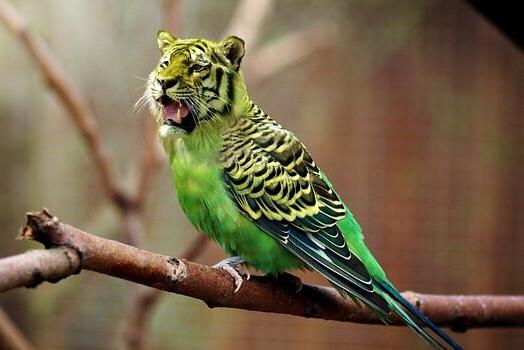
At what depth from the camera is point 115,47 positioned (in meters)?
3.03

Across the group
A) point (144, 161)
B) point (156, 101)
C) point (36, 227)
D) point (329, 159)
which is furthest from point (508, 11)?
point (329, 159)

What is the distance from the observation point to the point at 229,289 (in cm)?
132

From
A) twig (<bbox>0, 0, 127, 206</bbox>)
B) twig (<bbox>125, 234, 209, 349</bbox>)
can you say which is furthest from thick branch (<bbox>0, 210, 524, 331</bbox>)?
twig (<bbox>0, 0, 127, 206</bbox>)

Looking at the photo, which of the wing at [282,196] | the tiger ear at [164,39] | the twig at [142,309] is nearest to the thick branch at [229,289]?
the wing at [282,196]

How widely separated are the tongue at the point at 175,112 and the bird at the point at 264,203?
0.24 ft

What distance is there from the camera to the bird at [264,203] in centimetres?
132

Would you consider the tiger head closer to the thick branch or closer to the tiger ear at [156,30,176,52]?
the tiger ear at [156,30,176,52]

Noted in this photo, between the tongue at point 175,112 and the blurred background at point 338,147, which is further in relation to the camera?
the blurred background at point 338,147

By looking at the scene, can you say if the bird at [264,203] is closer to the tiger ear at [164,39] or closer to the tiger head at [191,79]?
the tiger head at [191,79]

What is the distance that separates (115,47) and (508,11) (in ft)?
5.86

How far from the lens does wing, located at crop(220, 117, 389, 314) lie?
53.2 inches

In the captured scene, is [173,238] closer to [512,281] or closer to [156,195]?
[156,195]

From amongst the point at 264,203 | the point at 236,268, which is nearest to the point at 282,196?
the point at 264,203

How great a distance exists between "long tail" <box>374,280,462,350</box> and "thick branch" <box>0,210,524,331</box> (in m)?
0.15
